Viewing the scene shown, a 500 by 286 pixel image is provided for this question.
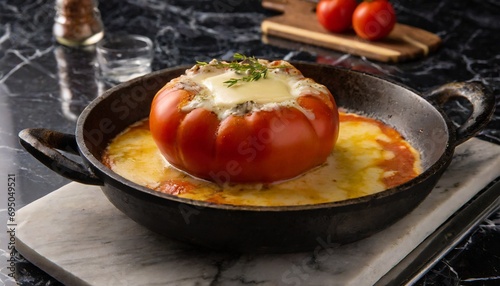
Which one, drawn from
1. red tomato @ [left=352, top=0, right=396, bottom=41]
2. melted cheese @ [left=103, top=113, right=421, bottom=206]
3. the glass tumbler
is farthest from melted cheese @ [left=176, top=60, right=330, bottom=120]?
red tomato @ [left=352, top=0, right=396, bottom=41]

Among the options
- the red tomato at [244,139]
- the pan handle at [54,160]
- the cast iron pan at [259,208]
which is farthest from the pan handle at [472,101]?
the pan handle at [54,160]

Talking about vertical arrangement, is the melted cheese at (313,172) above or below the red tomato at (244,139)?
below

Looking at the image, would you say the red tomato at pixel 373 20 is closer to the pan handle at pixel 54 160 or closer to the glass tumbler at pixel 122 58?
the glass tumbler at pixel 122 58

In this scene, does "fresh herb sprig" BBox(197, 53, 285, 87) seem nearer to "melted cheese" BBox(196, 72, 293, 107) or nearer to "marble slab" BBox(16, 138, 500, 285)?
"melted cheese" BBox(196, 72, 293, 107)

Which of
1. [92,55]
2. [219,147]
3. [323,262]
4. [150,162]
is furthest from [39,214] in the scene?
[92,55]

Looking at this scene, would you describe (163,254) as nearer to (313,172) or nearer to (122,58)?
(313,172)

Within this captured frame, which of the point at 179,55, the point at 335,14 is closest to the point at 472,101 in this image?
the point at 335,14
